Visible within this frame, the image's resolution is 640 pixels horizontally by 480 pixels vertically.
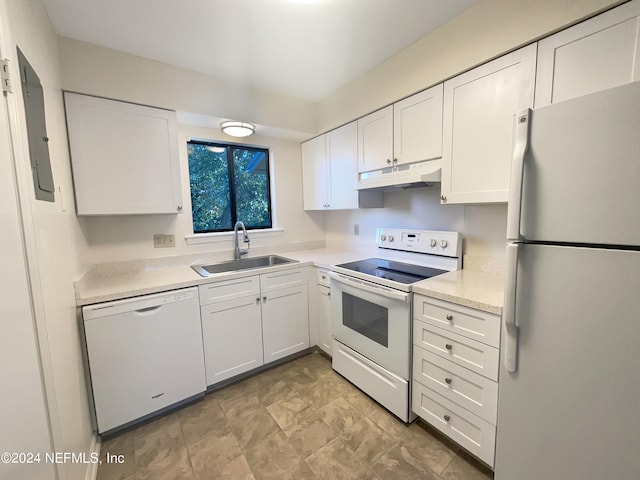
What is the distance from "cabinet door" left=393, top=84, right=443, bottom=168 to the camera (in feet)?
5.64

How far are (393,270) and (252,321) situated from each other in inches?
Result: 47.8

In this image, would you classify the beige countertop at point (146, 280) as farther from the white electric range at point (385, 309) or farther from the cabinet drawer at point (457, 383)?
the cabinet drawer at point (457, 383)

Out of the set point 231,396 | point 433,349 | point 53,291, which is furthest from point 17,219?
point 433,349

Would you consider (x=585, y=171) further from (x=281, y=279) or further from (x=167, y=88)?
(x=167, y=88)

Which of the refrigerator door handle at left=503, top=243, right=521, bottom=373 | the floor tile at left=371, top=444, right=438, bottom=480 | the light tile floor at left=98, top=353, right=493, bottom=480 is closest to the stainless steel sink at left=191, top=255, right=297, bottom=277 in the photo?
the light tile floor at left=98, top=353, right=493, bottom=480

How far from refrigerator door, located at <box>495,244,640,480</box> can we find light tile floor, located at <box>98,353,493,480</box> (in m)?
0.50

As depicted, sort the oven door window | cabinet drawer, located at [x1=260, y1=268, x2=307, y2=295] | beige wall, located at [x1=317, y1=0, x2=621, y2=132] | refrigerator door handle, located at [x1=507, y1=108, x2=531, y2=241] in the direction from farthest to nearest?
1. cabinet drawer, located at [x1=260, y1=268, x2=307, y2=295]
2. the oven door window
3. beige wall, located at [x1=317, y1=0, x2=621, y2=132]
4. refrigerator door handle, located at [x1=507, y1=108, x2=531, y2=241]

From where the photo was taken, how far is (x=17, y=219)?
0.81 m

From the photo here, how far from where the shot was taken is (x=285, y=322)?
2.34m

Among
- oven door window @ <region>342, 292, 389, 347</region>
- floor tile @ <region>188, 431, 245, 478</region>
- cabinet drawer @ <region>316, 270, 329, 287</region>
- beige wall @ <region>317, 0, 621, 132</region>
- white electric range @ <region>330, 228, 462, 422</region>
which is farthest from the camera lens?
cabinet drawer @ <region>316, 270, 329, 287</region>

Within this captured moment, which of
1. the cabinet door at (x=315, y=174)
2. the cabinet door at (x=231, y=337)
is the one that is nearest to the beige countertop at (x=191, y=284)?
the cabinet door at (x=231, y=337)

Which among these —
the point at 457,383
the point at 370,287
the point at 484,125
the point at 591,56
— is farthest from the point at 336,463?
the point at 591,56

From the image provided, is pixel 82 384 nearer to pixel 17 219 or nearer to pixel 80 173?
pixel 17 219

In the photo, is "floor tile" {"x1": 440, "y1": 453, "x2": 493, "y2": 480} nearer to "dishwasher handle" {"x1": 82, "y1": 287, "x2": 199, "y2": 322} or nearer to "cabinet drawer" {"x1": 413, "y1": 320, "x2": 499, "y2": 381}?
"cabinet drawer" {"x1": 413, "y1": 320, "x2": 499, "y2": 381}
